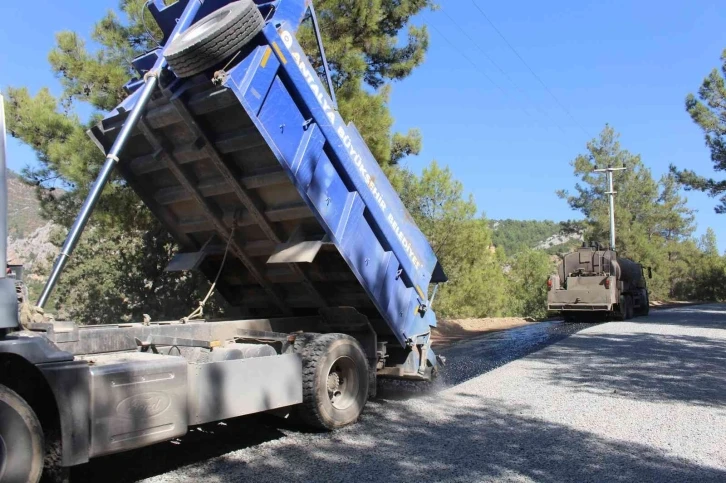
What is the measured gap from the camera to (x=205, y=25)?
17.5 ft

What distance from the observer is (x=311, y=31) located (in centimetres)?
1157

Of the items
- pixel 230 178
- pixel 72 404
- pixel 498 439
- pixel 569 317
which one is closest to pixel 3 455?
pixel 72 404

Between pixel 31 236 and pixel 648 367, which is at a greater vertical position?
pixel 31 236

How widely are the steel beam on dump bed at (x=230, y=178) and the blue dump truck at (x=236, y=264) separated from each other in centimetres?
2

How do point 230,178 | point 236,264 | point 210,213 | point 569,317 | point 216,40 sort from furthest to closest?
point 569,317, point 236,264, point 210,213, point 230,178, point 216,40

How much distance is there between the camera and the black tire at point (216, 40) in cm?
504

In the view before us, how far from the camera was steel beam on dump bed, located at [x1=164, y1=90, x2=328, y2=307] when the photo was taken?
222 inches

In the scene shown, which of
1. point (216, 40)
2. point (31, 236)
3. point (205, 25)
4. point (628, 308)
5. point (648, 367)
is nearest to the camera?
point (216, 40)

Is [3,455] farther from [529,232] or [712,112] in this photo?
[529,232]

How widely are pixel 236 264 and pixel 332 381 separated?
7.07ft

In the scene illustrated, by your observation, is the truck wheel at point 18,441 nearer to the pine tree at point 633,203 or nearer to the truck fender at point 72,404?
the truck fender at point 72,404

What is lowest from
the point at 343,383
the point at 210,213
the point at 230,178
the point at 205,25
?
the point at 343,383

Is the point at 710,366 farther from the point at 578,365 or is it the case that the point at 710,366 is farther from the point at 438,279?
the point at 438,279

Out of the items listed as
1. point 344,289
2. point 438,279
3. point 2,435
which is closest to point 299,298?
point 344,289
